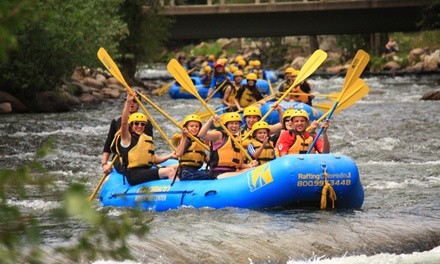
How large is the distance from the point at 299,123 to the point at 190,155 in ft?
3.34

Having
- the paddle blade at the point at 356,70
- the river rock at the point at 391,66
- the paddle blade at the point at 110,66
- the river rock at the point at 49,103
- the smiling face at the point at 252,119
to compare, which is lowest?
the river rock at the point at 391,66

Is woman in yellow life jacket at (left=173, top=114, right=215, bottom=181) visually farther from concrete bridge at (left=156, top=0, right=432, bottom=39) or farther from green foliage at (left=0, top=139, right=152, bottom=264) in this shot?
concrete bridge at (left=156, top=0, right=432, bottom=39)

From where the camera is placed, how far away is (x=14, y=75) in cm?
2055

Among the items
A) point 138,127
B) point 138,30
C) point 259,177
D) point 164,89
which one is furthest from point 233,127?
point 138,30

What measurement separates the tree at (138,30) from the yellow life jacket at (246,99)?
1386 cm

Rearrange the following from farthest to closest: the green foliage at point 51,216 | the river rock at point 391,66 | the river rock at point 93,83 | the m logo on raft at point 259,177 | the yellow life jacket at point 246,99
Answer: the river rock at point 391,66, the river rock at point 93,83, the yellow life jacket at point 246,99, the m logo on raft at point 259,177, the green foliage at point 51,216

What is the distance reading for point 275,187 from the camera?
8.14 metres

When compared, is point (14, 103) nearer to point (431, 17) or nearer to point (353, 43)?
point (431, 17)

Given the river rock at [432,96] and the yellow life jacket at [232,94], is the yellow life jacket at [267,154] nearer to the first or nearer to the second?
the yellow life jacket at [232,94]

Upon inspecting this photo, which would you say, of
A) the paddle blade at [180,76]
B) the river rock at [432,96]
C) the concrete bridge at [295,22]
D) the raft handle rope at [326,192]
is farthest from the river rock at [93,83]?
the raft handle rope at [326,192]

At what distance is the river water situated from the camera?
694 cm

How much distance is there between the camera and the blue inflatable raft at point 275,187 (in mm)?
8047

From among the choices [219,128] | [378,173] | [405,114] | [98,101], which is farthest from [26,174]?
[98,101]

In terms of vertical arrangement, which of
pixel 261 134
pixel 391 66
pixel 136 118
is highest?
pixel 136 118
